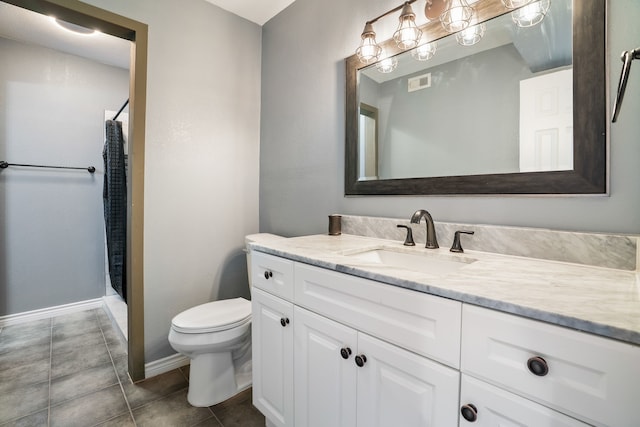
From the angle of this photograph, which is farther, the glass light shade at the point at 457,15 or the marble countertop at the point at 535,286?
the glass light shade at the point at 457,15

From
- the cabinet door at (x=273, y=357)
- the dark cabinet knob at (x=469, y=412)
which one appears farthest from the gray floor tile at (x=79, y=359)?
the dark cabinet knob at (x=469, y=412)

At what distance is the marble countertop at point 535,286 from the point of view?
Result: 54 cm

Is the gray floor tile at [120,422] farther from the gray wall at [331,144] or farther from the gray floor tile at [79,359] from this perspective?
the gray wall at [331,144]

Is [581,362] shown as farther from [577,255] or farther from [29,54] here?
[29,54]

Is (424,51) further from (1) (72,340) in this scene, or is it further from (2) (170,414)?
(1) (72,340)

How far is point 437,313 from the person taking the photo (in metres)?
0.73

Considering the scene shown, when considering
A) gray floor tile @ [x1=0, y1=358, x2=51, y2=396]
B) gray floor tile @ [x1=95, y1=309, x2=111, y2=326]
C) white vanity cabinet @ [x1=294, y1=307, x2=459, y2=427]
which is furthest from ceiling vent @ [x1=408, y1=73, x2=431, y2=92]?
gray floor tile @ [x1=95, y1=309, x2=111, y2=326]

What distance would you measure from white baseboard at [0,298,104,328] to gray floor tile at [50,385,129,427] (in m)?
1.52

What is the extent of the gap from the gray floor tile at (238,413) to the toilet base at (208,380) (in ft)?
0.14

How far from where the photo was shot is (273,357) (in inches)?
49.6

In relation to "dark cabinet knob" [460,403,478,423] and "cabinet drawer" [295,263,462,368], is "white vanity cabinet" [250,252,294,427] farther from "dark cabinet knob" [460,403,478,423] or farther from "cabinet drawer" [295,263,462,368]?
"dark cabinet knob" [460,403,478,423]

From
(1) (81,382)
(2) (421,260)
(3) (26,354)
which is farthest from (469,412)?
(3) (26,354)

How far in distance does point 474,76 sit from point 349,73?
0.69 meters

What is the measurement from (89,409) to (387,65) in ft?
7.74
